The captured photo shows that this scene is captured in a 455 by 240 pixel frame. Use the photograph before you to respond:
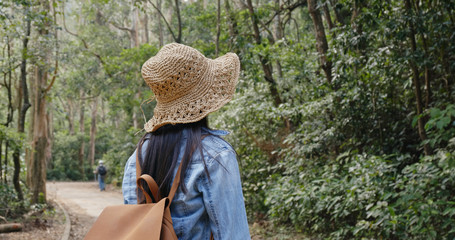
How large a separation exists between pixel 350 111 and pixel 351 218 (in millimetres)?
1883

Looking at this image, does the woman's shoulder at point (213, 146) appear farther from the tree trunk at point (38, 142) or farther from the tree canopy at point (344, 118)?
the tree trunk at point (38, 142)

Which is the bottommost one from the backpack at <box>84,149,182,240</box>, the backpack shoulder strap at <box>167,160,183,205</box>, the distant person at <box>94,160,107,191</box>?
the distant person at <box>94,160,107,191</box>

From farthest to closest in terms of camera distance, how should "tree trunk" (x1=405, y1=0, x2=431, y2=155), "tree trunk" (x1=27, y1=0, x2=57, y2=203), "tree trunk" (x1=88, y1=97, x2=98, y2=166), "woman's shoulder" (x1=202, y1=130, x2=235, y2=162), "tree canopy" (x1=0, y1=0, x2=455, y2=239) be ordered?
"tree trunk" (x1=88, y1=97, x2=98, y2=166), "tree trunk" (x1=27, y1=0, x2=57, y2=203), "tree trunk" (x1=405, y1=0, x2=431, y2=155), "tree canopy" (x1=0, y1=0, x2=455, y2=239), "woman's shoulder" (x1=202, y1=130, x2=235, y2=162)

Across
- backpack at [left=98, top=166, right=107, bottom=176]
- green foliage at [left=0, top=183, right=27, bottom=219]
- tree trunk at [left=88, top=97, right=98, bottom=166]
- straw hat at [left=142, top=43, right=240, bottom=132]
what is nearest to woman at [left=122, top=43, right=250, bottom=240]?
straw hat at [left=142, top=43, right=240, bottom=132]

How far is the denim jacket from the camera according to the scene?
1795 mm

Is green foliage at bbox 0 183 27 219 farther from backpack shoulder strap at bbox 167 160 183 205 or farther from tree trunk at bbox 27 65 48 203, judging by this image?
backpack shoulder strap at bbox 167 160 183 205

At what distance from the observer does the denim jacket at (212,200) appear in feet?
5.89

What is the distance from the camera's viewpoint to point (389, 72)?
22.8 ft

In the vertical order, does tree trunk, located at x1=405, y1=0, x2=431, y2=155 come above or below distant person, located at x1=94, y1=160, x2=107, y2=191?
above

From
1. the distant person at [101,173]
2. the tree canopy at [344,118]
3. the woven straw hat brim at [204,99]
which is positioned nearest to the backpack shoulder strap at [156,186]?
the woven straw hat brim at [204,99]

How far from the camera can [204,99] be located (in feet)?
6.59

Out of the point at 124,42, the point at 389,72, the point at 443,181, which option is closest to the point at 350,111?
the point at 389,72

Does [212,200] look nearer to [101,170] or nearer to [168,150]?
[168,150]

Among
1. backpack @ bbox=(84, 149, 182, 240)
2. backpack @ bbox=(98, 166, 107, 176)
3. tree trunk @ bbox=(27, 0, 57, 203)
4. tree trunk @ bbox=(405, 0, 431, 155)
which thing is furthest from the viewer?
backpack @ bbox=(98, 166, 107, 176)
